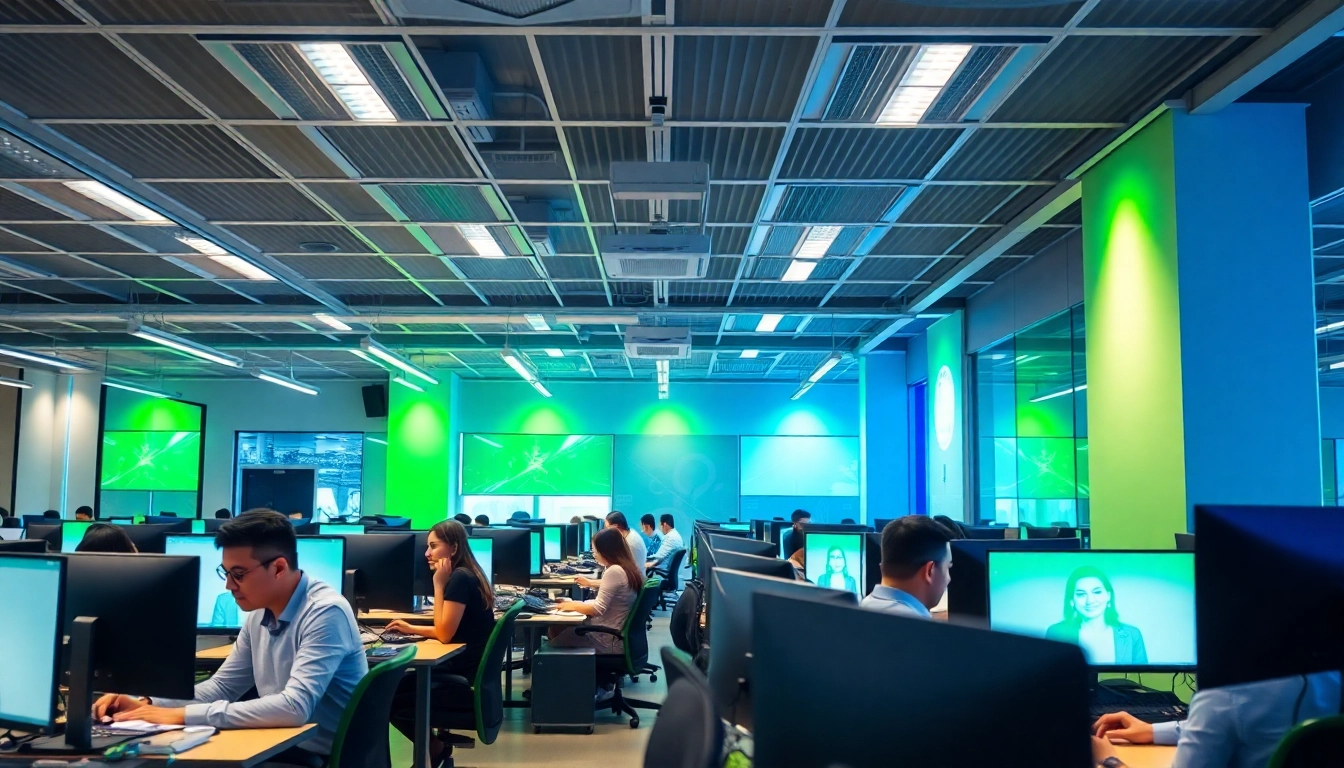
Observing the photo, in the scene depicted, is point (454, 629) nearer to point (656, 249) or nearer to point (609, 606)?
point (609, 606)

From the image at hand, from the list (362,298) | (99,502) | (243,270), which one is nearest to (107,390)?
(99,502)

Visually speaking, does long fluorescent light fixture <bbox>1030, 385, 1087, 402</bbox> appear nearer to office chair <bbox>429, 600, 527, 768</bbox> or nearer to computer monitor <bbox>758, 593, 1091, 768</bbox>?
office chair <bbox>429, 600, 527, 768</bbox>

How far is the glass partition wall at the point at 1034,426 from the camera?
9.06 metres

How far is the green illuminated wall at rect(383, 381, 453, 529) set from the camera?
1714cm

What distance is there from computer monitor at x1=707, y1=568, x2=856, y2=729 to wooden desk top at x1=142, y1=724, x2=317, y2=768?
4.12 feet

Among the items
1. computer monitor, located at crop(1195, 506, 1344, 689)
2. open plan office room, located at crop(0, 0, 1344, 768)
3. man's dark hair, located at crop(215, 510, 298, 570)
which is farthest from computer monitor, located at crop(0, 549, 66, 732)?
computer monitor, located at crop(1195, 506, 1344, 689)

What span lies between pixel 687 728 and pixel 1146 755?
1.86 m

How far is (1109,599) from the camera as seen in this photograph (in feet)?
11.4

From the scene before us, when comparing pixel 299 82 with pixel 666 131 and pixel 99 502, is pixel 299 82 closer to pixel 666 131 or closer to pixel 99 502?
pixel 666 131

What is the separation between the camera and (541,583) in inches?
347

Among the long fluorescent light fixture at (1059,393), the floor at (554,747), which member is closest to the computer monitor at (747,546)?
the floor at (554,747)

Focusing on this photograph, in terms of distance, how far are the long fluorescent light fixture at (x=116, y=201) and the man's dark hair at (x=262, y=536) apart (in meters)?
4.96

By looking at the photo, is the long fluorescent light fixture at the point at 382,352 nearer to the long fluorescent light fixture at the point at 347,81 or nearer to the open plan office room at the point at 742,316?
the open plan office room at the point at 742,316

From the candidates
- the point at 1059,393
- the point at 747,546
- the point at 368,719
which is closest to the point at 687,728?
the point at 368,719
